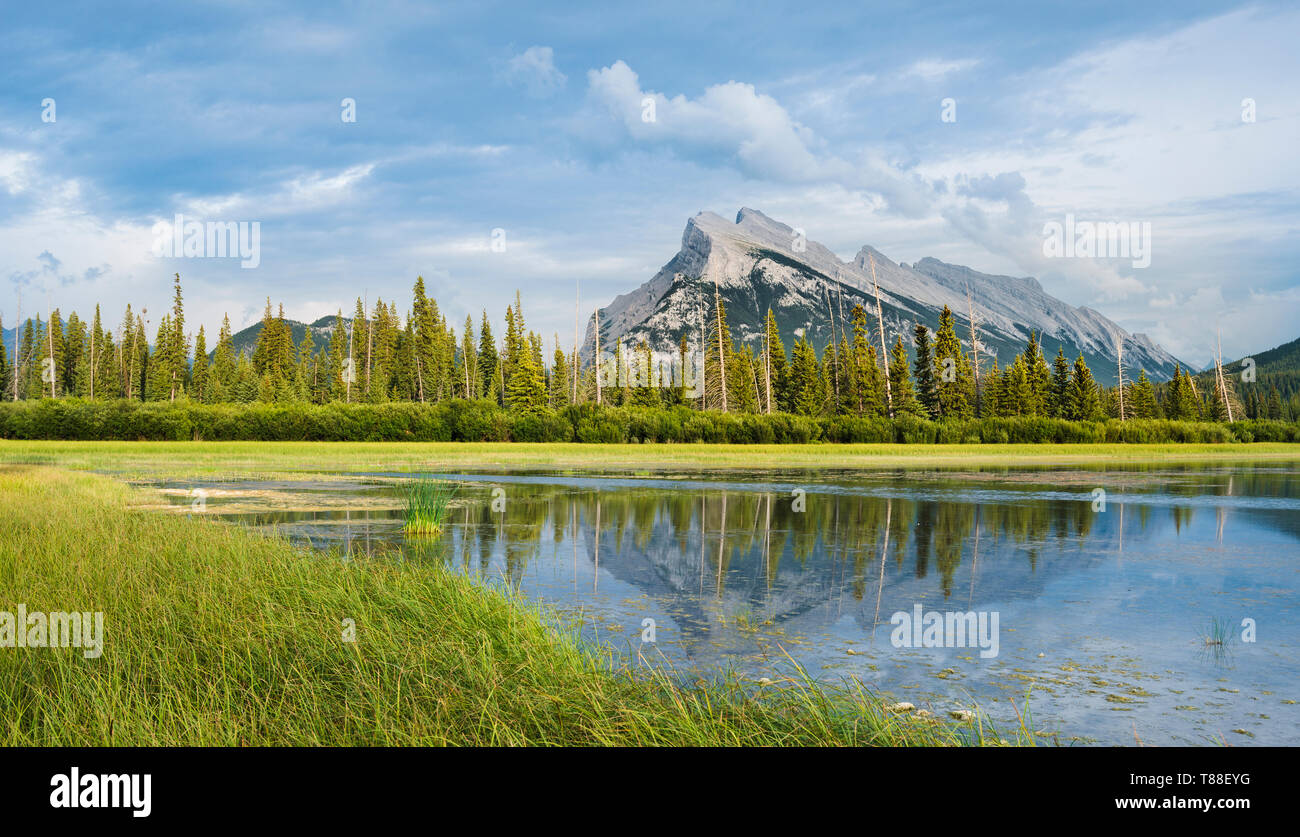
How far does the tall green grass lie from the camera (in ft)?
19.1

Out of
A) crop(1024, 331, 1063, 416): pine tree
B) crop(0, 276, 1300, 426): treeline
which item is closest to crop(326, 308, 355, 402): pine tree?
crop(0, 276, 1300, 426): treeline

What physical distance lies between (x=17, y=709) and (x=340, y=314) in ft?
416

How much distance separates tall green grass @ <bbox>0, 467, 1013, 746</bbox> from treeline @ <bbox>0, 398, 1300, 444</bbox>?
49517 mm

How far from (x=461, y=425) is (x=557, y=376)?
204 ft

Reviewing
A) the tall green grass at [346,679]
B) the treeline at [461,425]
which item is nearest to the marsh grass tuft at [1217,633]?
the tall green grass at [346,679]

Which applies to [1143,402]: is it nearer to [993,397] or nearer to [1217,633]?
[993,397]

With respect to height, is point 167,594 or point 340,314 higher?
point 340,314

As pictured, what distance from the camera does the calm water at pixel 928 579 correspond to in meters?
7.72

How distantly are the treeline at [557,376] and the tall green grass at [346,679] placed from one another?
2369 inches

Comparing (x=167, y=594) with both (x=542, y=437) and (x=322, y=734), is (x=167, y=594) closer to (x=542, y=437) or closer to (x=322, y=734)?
(x=322, y=734)

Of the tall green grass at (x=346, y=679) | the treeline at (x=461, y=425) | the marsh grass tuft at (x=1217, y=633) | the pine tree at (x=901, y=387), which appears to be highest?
the pine tree at (x=901, y=387)

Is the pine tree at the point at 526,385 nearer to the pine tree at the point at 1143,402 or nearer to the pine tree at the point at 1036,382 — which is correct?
the pine tree at the point at 1036,382
